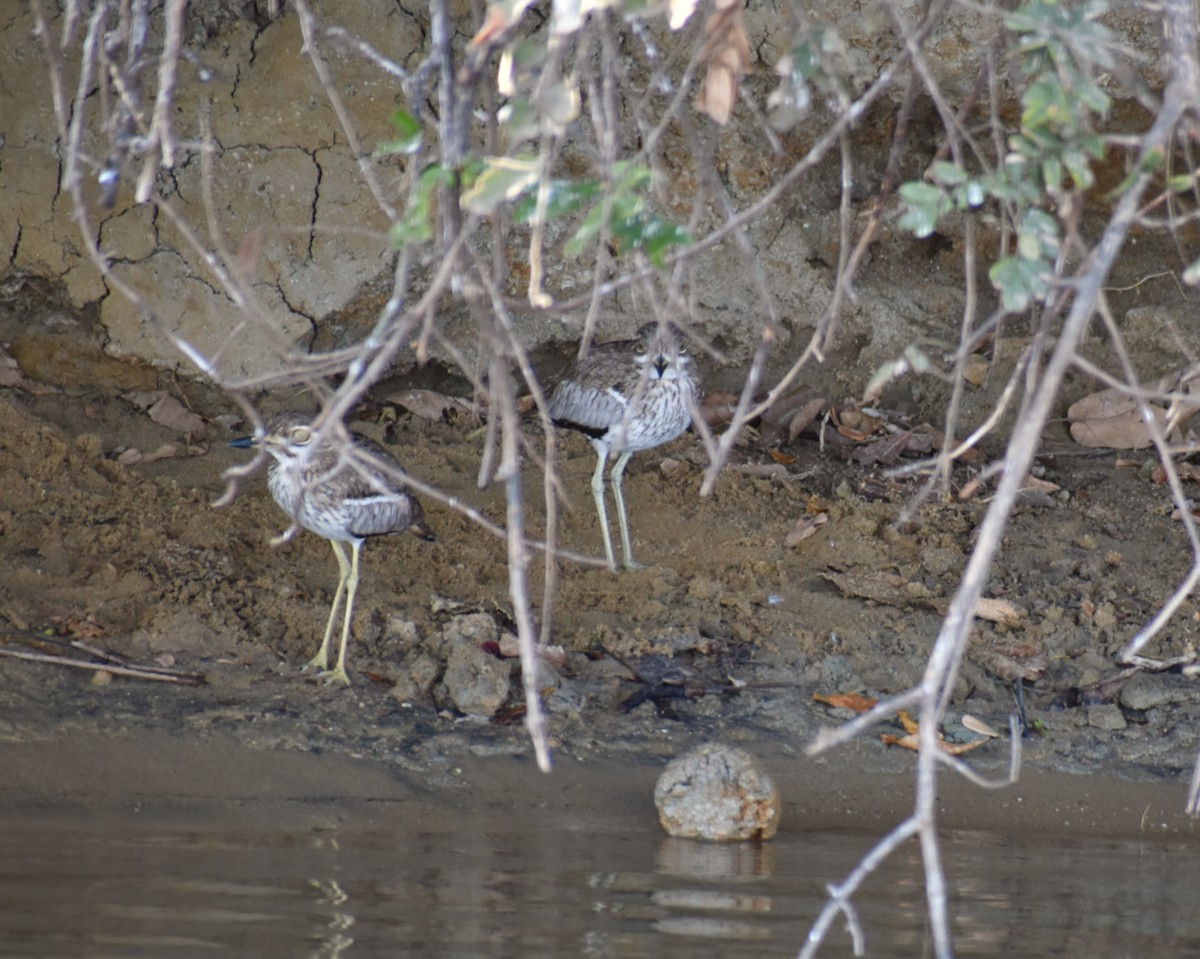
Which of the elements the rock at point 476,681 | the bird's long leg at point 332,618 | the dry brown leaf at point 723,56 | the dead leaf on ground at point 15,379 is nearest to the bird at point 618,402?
the rock at point 476,681

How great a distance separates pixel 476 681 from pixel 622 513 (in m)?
1.22

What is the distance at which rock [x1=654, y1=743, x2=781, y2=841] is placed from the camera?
4.36 meters

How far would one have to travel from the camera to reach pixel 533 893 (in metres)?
3.92

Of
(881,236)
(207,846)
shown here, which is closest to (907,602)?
(881,236)

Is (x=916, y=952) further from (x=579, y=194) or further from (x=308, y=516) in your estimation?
(x=308, y=516)

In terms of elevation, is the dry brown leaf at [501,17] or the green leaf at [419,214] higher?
the dry brown leaf at [501,17]

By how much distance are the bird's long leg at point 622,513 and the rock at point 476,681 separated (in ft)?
2.83

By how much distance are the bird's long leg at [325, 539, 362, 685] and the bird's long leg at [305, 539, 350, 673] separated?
0.08 ft

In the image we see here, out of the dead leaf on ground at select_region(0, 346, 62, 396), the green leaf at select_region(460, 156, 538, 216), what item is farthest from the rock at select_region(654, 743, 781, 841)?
the dead leaf on ground at select_region(0, 346, 62, 396)

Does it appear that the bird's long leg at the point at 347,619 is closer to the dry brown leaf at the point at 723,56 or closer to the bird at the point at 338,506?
the bird at the point at 338,506

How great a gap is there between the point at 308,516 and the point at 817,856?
208 centimetres

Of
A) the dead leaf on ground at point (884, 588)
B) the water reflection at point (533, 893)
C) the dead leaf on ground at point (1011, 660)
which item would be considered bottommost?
the water reflection at point (533, 893)

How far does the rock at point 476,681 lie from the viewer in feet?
16.3

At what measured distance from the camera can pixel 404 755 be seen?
476 centimetres
